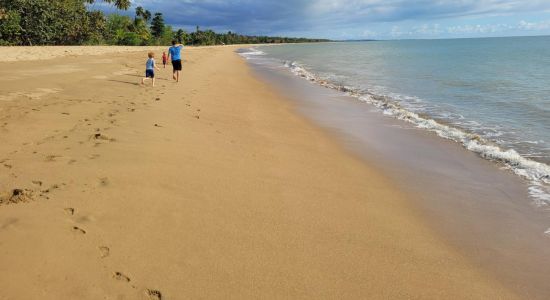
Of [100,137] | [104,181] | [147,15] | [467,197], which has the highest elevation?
[147,15]

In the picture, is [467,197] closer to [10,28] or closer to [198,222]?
[198,222]

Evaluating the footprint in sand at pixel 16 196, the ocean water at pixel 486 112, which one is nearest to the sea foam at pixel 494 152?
the ocean water at pixel 486 112

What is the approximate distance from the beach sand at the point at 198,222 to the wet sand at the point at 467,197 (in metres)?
0.28

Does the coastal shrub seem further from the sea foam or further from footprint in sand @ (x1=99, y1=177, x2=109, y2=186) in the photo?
footprint in sand @ (x1=99, y1=177, x2=109, y2=186)

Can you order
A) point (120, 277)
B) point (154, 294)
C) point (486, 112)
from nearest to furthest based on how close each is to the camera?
point (154, 294)
point (120, 277)
point (486, 112)

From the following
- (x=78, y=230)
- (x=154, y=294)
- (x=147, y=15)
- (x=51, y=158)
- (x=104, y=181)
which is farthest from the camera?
(x=147, y=15)

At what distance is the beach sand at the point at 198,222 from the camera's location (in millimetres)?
3090

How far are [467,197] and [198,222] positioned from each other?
13.4ft

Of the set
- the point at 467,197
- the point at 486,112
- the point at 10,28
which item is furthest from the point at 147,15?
the point at 467,197

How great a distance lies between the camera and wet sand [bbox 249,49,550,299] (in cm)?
397

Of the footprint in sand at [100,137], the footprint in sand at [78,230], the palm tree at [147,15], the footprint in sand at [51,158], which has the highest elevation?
the palm tree at [147,15]

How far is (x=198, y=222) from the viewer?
13.3 feet

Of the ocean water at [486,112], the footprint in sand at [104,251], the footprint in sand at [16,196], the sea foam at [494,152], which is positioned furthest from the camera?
the ocean water at [486,112]

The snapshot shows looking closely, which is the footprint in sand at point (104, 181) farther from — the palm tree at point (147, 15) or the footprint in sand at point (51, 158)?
the palm tree at point (147, 15)
